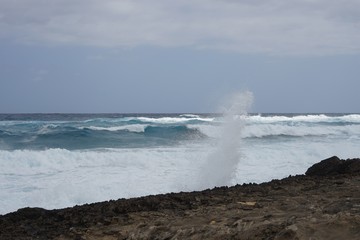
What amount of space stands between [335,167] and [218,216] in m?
3.15

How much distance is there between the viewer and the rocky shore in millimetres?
3832

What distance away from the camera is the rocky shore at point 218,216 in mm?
3832

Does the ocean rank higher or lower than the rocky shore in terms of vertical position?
lower

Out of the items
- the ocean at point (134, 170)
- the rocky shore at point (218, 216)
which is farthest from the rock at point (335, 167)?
the ocean at point (134, 170)

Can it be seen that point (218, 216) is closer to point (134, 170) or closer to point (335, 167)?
point (335, 167)

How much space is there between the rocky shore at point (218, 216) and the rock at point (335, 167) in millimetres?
880

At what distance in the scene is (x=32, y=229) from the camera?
15.5 ft

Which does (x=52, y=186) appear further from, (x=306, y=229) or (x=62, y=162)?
(x=306, y=229)

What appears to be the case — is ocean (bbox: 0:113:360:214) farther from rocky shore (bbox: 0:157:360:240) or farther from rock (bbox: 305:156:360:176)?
rocky shore (bbox: 0:157:360:240)

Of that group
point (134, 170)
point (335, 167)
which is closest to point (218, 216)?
point (335, 167)

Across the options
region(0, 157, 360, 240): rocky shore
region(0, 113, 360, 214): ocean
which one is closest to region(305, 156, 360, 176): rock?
region(0, 157, 360, 240): rocky shore

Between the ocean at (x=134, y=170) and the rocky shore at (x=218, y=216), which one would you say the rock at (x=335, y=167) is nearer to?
the rocky shore at (x=218, y=216)

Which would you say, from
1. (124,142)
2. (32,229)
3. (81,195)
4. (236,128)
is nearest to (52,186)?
(81,195)

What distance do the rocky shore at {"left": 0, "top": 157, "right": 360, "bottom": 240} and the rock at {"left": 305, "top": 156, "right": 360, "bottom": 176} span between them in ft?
2.89
